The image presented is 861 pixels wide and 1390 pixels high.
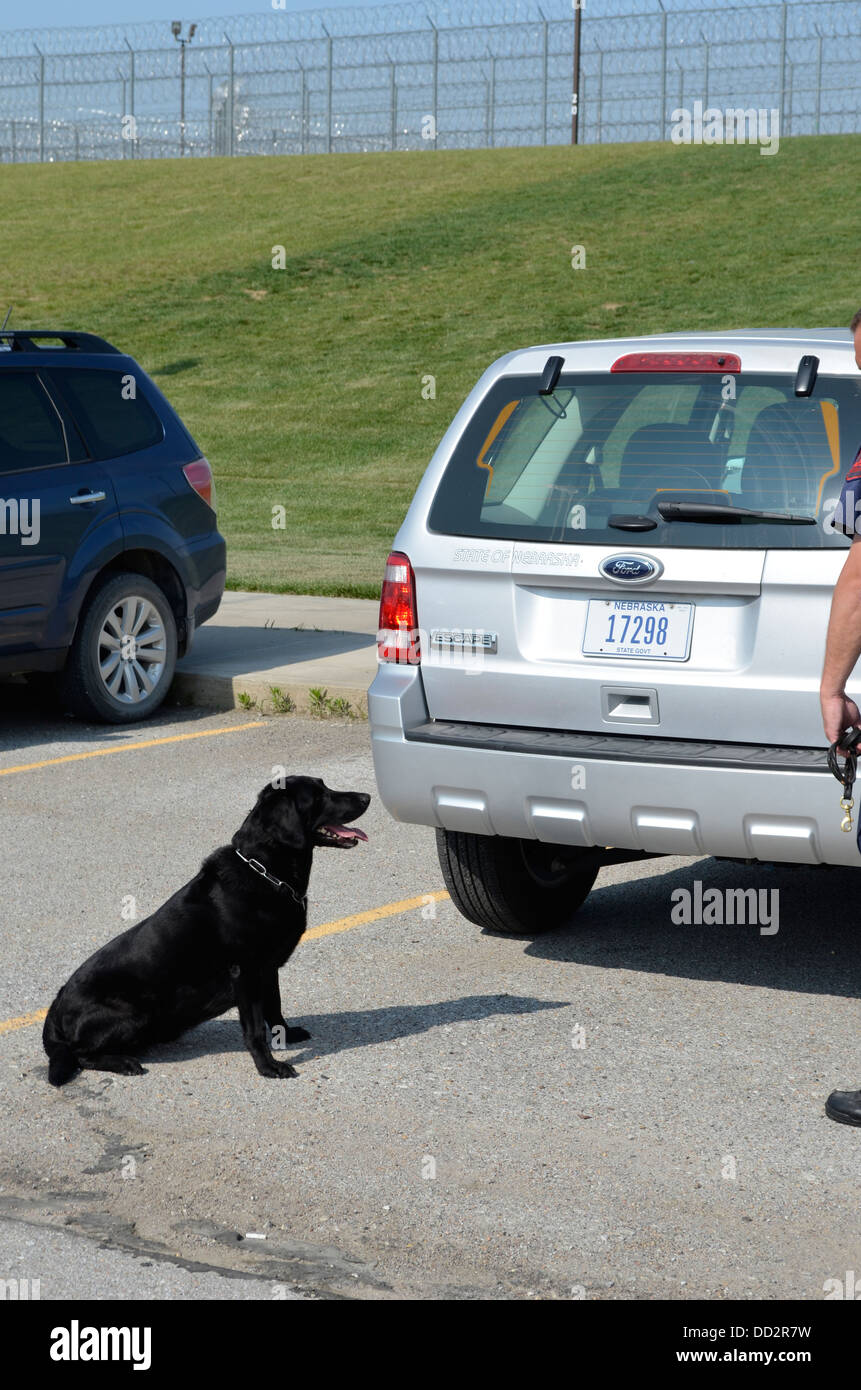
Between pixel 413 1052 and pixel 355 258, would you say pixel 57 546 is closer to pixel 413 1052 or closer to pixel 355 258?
pixel 413 1052

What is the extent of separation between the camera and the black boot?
455cm

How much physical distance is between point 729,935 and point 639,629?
1534mm

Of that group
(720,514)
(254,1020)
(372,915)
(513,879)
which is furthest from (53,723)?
(720,514)

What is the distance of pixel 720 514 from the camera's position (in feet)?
17.0

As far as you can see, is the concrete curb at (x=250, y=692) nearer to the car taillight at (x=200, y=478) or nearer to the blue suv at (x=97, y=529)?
the blue suv at (x=97, y=529)

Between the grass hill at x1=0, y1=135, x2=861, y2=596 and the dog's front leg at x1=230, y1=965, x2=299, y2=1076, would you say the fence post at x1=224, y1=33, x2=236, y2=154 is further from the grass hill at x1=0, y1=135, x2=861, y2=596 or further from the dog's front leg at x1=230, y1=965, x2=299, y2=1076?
the dog's front leg at x1=230, y1=965, x2=299, y2=1076

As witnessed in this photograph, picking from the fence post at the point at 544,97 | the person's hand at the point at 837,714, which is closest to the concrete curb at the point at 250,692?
the person's hand at the point at 837,714

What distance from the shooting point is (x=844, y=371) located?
5160 millimetres

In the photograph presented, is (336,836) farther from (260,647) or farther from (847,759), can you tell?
(260,647)

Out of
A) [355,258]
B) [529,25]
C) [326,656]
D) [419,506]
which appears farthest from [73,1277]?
[529,25]

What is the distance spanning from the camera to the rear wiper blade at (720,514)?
5109 millimetres

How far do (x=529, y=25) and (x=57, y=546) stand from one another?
47425mm

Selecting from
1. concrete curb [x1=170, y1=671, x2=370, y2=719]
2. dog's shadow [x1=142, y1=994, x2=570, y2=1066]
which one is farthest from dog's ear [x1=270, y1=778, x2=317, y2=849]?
concrete curb [x1=170, y1=671, x2=370, y2=719]

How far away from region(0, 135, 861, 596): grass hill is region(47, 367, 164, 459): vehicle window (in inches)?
306
